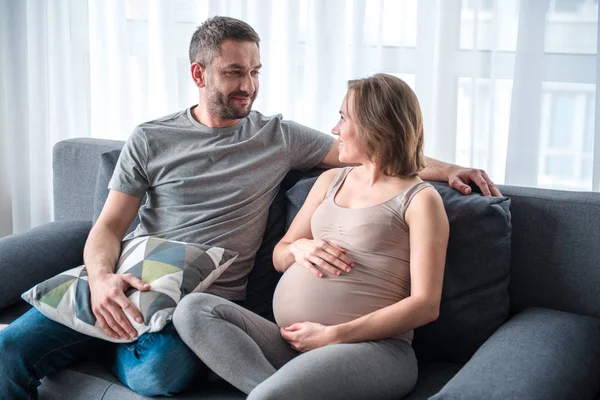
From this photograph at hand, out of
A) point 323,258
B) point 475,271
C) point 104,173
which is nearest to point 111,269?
point 104,173

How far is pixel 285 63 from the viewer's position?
284 cm

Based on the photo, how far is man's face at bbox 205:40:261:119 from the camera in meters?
2.18

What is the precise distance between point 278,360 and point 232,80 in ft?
2.62

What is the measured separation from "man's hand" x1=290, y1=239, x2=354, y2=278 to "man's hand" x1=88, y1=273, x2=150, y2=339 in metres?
0.39

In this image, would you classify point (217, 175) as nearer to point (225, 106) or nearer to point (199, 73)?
point (225, 106)

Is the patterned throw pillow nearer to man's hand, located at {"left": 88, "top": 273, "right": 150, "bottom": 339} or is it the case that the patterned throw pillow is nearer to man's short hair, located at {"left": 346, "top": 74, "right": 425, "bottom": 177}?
man's hand, located at {"left": 88, "top": 273, "right": 150, "bottom": 339}

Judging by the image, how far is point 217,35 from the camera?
2.19 m

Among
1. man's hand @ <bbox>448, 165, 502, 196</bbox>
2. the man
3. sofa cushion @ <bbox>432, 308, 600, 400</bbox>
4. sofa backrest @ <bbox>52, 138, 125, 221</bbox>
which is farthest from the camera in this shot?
sofa backrest @ <bbox>52, 138, 125, 221</bbox>

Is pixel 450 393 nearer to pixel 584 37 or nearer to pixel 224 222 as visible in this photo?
pixel 224 222

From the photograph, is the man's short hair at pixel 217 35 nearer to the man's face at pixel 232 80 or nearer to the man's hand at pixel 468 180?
the man's face at pixel 232 80

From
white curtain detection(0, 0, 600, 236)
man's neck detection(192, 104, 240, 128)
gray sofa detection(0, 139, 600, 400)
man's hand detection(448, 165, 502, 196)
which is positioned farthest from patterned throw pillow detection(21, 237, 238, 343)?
white curtain detection(0, 0, 600, 236)

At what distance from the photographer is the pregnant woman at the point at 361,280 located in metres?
1.73

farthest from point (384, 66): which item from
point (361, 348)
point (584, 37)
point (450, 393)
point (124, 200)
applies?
point (450, 393)

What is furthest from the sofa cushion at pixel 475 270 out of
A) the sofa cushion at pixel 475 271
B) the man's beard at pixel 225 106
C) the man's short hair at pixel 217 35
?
the man's short hair at pixel 217 35
